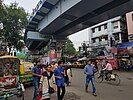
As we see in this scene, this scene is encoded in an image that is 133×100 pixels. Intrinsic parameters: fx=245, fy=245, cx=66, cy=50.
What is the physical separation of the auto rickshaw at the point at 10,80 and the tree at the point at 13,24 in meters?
20.0

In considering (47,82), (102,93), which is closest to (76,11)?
(102,93)

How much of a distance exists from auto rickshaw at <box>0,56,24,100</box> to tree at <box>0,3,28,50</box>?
2003 cm

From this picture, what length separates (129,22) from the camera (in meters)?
44.1

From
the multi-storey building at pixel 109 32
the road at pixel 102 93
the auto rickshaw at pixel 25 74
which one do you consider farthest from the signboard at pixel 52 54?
the multi-storey building at pixel 109 32

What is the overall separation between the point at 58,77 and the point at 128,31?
37228 millimetres

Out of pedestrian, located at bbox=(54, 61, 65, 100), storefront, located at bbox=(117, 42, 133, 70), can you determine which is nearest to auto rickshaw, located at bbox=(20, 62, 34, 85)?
pedestrian, located at bbox=(54, 61, 65, 100)

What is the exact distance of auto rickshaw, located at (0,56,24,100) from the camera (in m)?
9.89

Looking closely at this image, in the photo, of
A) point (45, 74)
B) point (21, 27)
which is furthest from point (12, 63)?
point (21, 27)

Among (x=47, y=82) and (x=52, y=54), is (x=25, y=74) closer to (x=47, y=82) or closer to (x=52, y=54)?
(x=47, y=82)

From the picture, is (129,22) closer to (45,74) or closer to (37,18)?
(37,18)

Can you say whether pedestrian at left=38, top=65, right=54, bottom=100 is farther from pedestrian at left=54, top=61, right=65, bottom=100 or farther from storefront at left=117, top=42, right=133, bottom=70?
storefront at left=117, top=42, right=133, bottom=70

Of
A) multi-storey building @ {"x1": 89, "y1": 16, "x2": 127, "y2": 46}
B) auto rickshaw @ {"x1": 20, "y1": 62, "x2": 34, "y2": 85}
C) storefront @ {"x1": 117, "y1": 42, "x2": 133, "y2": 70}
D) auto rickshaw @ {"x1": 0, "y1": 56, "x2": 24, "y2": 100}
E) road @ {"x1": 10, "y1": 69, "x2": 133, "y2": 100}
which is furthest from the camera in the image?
multi-storey building @ {"x1": 89, "y1": 16, "x2": 127, "y2": 46}

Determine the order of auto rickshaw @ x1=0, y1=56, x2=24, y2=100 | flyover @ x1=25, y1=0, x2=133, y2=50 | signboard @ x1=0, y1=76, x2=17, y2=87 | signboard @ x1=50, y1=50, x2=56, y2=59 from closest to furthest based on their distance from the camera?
auto rickshaw @ x1=0, y1=56, x2=24, y2=100 → signboard @ x1=0, y1=76, x2=17, y2=87 → flyover @ x1=25, y1=0, x2=133, y2=50 → signboard @ x1=50, y1=50, x2=56, y2=59

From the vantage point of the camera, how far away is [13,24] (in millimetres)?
32500
